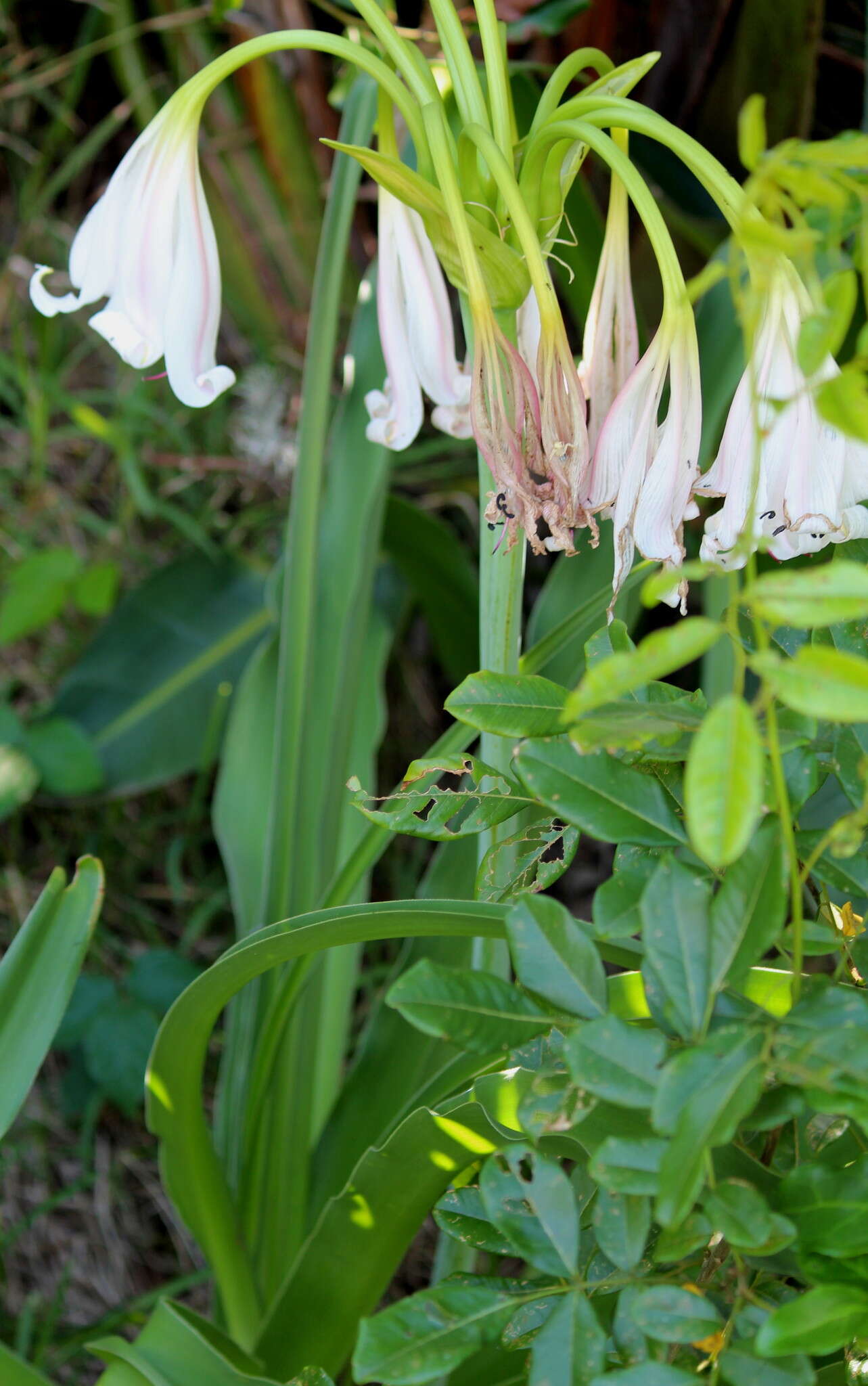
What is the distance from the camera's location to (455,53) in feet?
1.45

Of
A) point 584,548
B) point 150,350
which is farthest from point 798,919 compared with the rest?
point 584,548

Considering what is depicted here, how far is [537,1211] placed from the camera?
0.98 ft

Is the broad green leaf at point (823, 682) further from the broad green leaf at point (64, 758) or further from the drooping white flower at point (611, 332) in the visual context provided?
the broad green leaf at point (64, 758)

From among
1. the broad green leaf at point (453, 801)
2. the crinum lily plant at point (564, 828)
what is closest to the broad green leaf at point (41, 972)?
the crinum lily plant at point (564, 828)

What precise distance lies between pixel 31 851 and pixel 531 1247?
897 millimetres

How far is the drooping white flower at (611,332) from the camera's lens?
483 millimetres

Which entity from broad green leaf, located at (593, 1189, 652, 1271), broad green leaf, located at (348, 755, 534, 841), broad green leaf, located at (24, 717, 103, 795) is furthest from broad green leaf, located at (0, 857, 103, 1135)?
broad green leaf, located at (24, 717, 103, 795)

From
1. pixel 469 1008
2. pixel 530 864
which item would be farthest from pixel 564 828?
pixel 469 1008

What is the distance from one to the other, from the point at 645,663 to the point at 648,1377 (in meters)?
0.18

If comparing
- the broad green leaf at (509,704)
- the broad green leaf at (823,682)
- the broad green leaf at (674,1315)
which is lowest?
the broad green leaf at (674,1315)

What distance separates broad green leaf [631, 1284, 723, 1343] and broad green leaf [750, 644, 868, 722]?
0.51ft

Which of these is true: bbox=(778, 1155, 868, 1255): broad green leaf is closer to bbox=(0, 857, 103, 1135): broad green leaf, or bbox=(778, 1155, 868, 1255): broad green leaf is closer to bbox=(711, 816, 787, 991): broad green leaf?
bbox=(711, 816, 787, 991): broad green leaf

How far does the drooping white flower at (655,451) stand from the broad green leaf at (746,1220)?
21cm

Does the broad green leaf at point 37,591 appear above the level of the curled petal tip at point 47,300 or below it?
below
